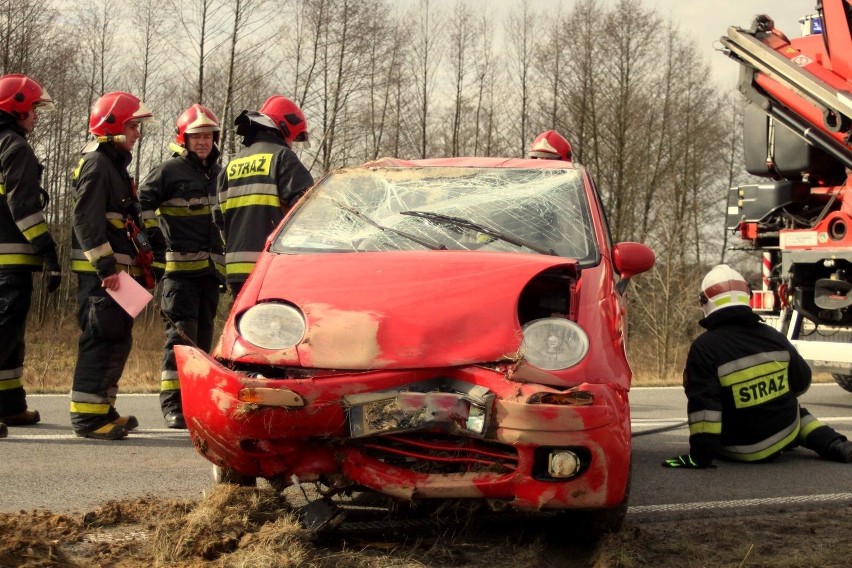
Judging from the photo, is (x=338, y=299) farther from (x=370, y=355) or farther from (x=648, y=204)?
(x=648, y=204)

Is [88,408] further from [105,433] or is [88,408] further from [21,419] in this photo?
[21,419]

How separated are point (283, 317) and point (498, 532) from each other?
4.07ft

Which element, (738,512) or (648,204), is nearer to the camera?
(738,512)

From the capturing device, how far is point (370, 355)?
3.33 meters

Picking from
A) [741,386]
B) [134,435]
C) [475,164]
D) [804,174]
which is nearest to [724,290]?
[741,386]

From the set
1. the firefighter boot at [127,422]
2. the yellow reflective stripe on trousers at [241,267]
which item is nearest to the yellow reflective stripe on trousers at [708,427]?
the yellow reflective stripe on trousers at [241,267]

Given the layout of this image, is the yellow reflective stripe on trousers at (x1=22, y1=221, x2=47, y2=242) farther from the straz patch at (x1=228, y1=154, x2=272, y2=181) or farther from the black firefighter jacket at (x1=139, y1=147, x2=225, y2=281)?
the straz patch at (x1=228, y1=154, x2=272, y2=181)

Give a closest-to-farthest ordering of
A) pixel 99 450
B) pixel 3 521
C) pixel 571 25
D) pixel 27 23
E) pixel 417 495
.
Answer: pixel 417 495 → pixel 3 521 → pixel 99 450 → pixel 27 23 → pixel 571 25

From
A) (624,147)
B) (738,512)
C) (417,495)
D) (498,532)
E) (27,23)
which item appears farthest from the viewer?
(624,147)

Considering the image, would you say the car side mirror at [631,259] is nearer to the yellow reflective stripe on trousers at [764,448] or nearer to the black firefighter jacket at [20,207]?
the yellow reflective stripe on trousers at [764,448]

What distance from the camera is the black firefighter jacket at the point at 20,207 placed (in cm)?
605

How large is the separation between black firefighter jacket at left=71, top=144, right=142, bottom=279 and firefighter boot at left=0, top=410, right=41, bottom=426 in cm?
113

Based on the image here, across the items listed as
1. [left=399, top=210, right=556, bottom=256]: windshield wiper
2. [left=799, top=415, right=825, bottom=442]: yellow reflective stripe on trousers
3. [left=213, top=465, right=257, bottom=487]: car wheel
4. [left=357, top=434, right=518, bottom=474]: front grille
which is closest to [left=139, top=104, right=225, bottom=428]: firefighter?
[left=399, top=210, right=556, bottom=256]: windshield wiper

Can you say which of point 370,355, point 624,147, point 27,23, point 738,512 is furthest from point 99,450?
A: point 624,147
